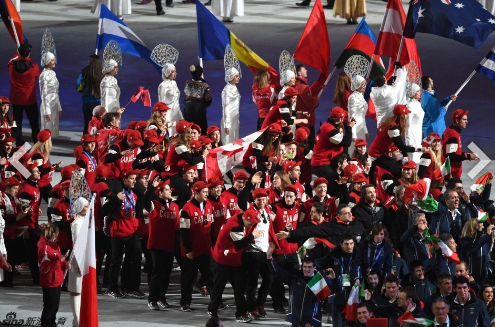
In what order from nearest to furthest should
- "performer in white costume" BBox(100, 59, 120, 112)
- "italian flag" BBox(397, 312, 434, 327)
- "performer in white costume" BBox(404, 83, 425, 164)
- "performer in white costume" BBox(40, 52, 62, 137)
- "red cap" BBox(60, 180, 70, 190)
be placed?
"italian flag" BBox(397, 312, 434, 327), "red cap" BBox(60, 180, 70, 190), "performer in white costume" BBox(404, 83, 425, 164), "performer in white costume" BBox(100, 59, 120, 112), "performer in white costume" BBox(40, 52, 62, 137)

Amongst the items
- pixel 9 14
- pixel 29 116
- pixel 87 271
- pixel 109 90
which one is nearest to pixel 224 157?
pixel 87 271

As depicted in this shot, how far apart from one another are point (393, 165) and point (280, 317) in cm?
329

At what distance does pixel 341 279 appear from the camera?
14.4m

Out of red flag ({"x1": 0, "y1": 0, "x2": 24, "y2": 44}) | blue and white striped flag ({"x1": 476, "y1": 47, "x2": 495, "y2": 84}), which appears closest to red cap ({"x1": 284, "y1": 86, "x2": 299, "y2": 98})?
blue and white striped flag ({"x1": 476, "y1": 47, "x2": 495, "y2": 84})

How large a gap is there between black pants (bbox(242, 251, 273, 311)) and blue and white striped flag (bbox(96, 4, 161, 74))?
23.7ft

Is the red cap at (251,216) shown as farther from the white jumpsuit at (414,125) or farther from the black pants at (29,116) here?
the black pants at (29,116)

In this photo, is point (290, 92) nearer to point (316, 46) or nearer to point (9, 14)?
point (316, 46)

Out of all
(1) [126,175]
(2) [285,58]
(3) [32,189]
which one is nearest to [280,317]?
(1) [126,175]

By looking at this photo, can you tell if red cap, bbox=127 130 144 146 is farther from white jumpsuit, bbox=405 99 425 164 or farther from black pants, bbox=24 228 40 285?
white jumpsuit, bbox=405 99 425 164

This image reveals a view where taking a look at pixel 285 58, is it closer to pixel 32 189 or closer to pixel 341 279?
pixel 32 189

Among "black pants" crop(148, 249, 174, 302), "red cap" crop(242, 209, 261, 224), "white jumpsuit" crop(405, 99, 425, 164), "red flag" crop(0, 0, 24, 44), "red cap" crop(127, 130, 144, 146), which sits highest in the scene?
"red flag" crop(0, 0, 24, 44)

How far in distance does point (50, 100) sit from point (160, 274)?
740 centimetres

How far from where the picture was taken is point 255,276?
50.3ft

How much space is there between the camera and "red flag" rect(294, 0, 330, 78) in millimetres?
20984
